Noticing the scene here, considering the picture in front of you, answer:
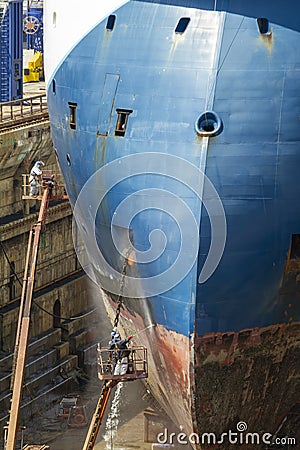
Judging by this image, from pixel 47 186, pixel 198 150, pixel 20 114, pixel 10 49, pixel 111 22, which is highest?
pixel 10 49

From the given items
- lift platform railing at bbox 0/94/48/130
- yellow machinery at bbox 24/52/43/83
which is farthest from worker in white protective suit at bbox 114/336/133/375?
yellow machinery at bbox 24/52/43/83

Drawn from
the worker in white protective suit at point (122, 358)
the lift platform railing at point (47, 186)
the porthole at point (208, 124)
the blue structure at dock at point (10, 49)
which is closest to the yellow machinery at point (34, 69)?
the blue structure at dock at point (10, 49)

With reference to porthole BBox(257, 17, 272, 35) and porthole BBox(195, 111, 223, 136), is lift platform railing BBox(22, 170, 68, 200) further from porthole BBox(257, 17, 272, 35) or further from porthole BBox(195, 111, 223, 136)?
porthole BBox(257, 17, 272, 35)

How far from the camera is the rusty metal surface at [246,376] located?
1888 cm

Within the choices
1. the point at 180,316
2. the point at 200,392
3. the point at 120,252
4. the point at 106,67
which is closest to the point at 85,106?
the point at 106,67

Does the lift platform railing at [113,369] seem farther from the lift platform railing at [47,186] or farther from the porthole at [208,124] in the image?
the lift platform railing at [47,186]

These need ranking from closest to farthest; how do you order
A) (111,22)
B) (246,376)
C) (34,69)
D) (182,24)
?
(182,24), (111,22), (246,376), (34,69)

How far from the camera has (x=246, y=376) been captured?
63.1ft

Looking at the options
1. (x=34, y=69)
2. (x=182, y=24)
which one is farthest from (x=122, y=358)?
(x=34, y=69)

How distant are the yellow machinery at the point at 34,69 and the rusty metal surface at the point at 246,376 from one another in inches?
1038

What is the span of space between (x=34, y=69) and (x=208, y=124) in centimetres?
2714

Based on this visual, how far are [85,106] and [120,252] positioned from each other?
244cm

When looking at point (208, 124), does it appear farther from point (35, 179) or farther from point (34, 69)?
point (34, 69)

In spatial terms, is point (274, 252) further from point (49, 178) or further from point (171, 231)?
point (49, 178)
